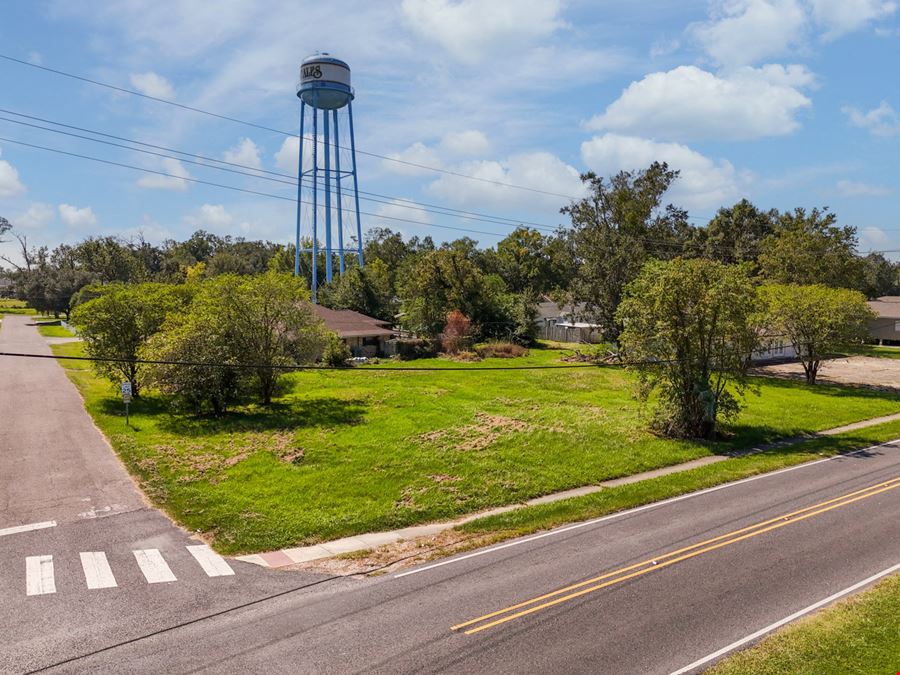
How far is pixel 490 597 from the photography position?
1375 cm

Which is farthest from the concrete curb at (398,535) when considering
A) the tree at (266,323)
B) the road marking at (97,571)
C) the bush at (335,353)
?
the bush at (335,353)

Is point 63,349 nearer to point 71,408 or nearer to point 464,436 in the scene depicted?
point 71,408

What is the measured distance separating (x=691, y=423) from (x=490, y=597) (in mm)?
18460

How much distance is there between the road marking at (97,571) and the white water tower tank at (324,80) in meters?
65.8

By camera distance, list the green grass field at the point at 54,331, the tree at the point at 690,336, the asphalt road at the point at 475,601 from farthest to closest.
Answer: the green grass field at the point at 54,331
the tree at the point at 690,336
the asphalt road at the point at 475,601

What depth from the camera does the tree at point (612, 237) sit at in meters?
54.7

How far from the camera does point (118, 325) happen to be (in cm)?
3556

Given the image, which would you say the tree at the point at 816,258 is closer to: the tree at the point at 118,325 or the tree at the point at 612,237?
the tree at the point at 612,237

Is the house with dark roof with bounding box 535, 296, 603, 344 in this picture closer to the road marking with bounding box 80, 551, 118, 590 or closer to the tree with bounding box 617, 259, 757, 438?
the tree with bounding box 617, 259, 757, 438

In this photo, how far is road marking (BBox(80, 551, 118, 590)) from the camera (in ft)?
47.3

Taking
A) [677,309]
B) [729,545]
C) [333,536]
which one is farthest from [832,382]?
[333,536]

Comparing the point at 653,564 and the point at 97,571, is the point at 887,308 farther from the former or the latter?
the point at 97,571

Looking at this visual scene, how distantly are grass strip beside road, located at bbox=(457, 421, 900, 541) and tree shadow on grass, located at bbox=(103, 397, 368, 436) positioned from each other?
511 inches

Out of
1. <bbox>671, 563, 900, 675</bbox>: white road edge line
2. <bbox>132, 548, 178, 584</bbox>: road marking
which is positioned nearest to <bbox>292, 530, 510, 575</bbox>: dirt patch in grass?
<bbox>132, 548, 178, 584</bbox>: road marking
